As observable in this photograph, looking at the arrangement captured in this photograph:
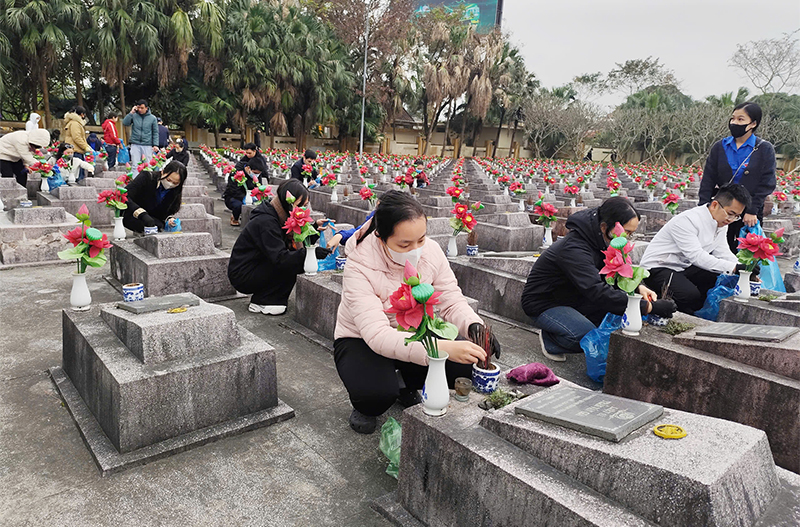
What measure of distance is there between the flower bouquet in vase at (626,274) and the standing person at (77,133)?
10471mm

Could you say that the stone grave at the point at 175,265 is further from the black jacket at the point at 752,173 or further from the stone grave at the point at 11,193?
the black jacket at the point at 752,173

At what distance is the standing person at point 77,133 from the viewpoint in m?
10.6

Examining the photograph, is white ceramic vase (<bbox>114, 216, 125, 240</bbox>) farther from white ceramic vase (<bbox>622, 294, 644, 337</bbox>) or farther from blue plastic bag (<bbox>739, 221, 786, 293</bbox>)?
blue plastic bag (<bbox>739, 221, 786, 293</bbox>)

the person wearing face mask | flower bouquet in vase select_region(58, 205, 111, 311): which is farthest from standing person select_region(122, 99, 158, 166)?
the person wearing face mask

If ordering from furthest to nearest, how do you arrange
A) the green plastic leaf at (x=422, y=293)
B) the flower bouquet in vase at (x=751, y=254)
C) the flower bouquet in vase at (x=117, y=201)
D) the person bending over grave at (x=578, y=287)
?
the flower bouquet in vase at (x=117, y=201)
the flower bouquet in vase at (x=751, y=254)
the person bending over grave at (x=578, y=287)
the green plastic leaf at (x=422, y=293)

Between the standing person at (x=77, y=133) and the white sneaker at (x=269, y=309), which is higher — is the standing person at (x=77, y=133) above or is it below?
above

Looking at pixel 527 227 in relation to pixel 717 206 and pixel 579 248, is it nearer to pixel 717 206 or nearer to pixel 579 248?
pixel 717 206

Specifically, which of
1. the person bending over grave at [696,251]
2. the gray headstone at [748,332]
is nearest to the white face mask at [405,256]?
the gray headstone at [748,332]

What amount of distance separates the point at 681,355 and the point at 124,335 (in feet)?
9.84

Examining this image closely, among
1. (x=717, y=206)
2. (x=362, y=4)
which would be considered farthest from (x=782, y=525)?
(x=362, y=4)

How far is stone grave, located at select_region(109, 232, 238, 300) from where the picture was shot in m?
4.90

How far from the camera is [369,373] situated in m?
2.61

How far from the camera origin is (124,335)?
114 inches

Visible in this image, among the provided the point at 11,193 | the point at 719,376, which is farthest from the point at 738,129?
the point at 11,193
